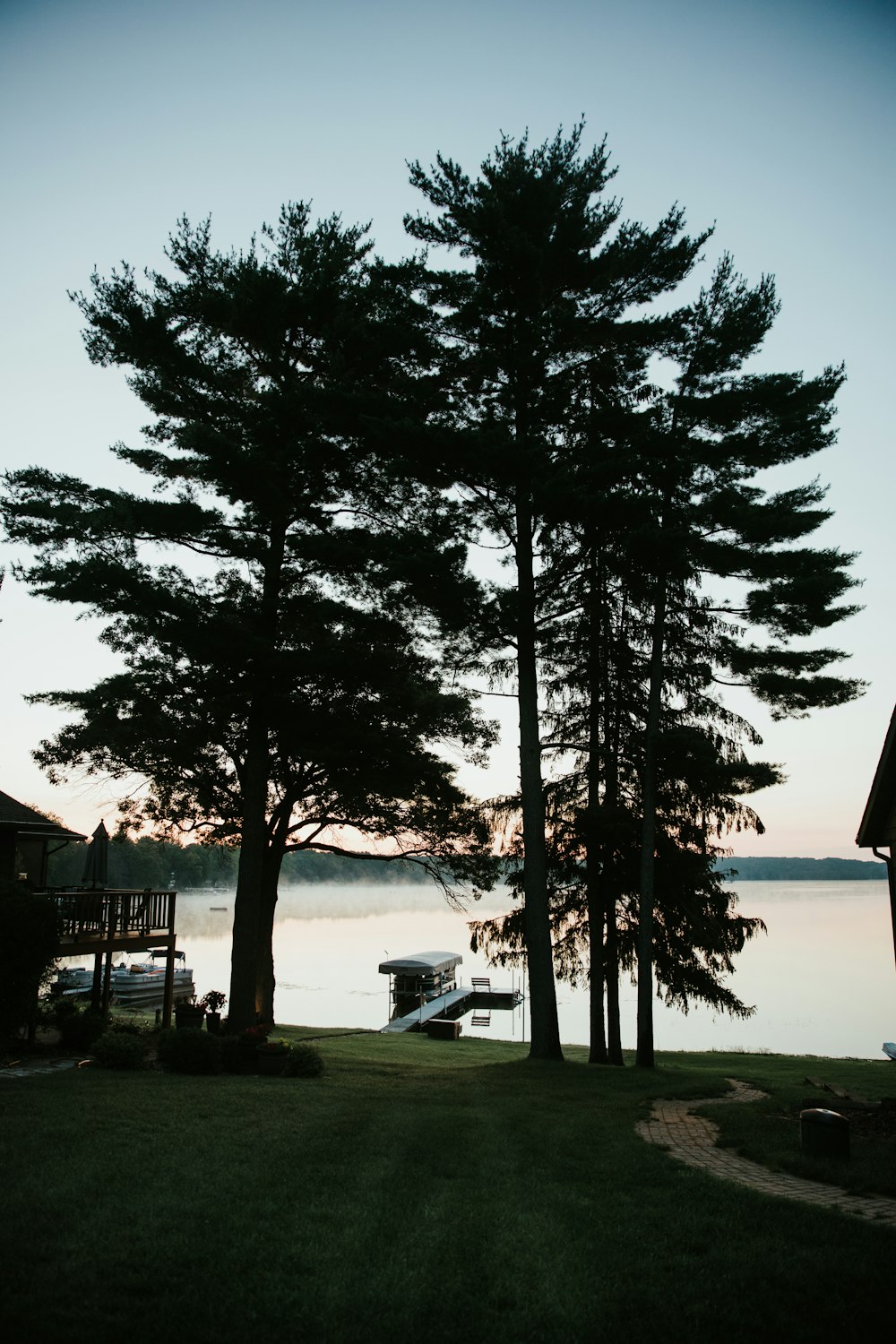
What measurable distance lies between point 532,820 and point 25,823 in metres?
10.8

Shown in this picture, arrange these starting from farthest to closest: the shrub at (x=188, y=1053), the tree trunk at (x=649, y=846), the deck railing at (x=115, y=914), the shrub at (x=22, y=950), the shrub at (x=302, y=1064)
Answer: the tree trunk at (x=649, y=846), the deck railing at (x=115, y=914), the shrub at (x=302, y=1064), the shrub at (x=188, y=1053), the shrub at (x=22, y=950)

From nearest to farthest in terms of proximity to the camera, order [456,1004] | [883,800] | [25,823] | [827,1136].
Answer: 1. [827,1136]
2. [883,800]
3. [25,823]
4. [456,1004]

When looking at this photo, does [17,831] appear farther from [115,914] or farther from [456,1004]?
[456,1004]

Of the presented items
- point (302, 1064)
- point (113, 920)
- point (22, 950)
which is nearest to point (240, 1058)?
point (302, 1064)

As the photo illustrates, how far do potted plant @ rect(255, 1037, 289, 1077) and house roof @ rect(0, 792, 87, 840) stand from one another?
8.15 m

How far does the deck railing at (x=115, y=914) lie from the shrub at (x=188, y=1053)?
300 centimetres

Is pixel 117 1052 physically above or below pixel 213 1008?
above

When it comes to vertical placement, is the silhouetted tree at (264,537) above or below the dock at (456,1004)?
above

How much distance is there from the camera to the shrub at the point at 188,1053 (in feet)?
38.3

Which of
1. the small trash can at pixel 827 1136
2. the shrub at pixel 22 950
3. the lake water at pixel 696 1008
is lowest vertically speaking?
the lake water at pixel 696 1008

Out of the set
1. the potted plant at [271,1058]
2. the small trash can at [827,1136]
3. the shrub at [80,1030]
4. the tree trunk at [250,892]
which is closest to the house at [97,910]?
the shrub at [80,1030]

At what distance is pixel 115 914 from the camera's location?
15258 mm

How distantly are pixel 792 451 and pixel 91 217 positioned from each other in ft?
43.0

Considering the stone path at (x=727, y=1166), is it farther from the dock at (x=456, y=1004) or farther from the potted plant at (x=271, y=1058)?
the dock at (x=456, y=1004)
